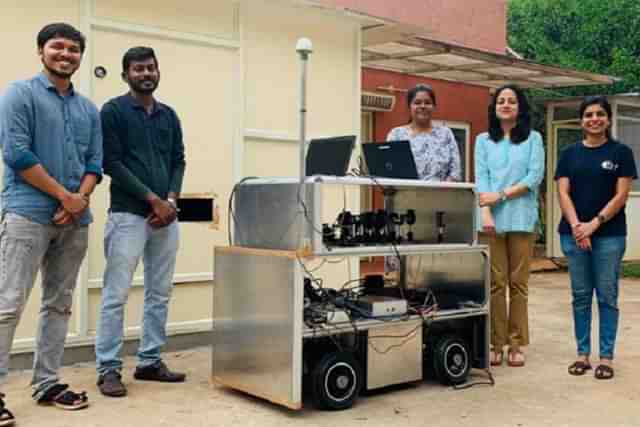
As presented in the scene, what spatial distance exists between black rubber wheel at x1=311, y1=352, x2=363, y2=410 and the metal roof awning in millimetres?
3545

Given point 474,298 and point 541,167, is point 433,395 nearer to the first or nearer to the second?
point 474,298

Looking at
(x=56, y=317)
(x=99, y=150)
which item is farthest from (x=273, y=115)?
(x=56, y=317)

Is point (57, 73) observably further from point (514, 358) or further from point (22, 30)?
point (514, 358)

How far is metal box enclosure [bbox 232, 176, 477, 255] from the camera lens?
4039mm

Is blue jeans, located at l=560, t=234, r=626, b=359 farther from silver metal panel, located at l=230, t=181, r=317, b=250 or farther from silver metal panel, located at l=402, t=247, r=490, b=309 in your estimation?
silver metal panel, located at l=230, t=181, r=317, b=250

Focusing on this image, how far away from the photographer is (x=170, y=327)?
18.3 ft

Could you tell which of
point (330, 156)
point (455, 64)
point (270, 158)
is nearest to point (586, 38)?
Result: point (455, 64)

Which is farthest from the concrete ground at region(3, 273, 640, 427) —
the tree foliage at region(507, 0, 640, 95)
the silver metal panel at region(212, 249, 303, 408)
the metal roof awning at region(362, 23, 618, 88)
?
the tree foliage at region(507, 0, 640, 95)

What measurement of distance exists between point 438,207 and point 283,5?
6.94 ft

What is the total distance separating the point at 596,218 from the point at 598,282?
1.41ft

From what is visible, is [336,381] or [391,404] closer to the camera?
[336,381]

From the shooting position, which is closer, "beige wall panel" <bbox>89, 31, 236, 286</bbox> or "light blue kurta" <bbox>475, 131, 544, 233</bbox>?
"light blue kurta" <bbox>475, 131, 544, 233</bbox>

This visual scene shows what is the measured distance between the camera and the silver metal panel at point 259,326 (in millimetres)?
3938

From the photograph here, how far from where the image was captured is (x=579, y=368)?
16.5 ft
